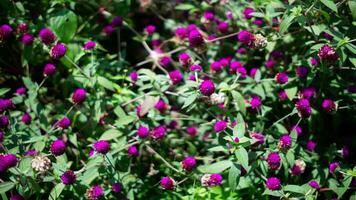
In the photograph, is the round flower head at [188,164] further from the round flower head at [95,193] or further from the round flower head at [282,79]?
the round flower head at [282,79]

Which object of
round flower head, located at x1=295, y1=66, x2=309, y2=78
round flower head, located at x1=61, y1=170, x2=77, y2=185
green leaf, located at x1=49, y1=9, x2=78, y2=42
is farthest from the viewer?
green leaf, located at x1=49, y1=9, x2=78, y2=42

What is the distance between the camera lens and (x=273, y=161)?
2.29m

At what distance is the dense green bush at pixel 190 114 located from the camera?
7.73ft

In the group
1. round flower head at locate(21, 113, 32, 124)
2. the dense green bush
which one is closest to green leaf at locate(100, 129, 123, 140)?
the dense green bush

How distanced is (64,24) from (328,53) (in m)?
1.78

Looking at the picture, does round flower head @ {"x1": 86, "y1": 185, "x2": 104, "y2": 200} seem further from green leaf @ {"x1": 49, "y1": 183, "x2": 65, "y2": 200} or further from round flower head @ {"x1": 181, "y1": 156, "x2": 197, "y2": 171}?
round flower head @ {"x1": 181, "y1": 156, "x2": 197, "y2": 171}

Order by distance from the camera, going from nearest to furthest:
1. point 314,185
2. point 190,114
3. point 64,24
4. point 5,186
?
point 5,186 → point 314,185 → point 64,24 → point 190,114

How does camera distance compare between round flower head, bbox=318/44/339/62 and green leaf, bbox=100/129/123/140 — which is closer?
round flower head, bbox=318/44/339/62

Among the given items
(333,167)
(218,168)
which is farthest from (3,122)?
(333,167)

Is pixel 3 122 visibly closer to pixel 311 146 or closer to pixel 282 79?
pixel 282 79

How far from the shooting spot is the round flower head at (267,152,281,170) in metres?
2.29

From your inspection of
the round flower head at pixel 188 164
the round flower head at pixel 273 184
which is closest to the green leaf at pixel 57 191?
the round flower head at pixel 188 164

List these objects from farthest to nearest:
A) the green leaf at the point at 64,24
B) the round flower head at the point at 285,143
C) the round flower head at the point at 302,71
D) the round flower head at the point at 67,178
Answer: the green leaf at the point at 64,24
the round flower head at the point at 302,71
the round flower head at the point at 285,143
the round flower head at the point at 67,178

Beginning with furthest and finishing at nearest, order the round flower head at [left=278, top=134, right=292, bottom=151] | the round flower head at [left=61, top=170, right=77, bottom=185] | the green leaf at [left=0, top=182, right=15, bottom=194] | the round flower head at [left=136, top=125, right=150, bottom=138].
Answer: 1. the round flower head at [left=136, top=125, right=150, bottom=138]
2. the round flower head at [left=278, top=134, right=292, bottom=151]
3. the round flower head at [left=61, top=170, right=77, bottom=185]
4. the green leaf at [left=0, top=182, right=15, bottom=194]
